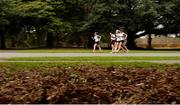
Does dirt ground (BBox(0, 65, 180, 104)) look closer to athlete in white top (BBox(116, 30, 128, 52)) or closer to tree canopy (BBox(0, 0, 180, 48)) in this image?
athlete in white top (BBox(116, 30, 128, 52))

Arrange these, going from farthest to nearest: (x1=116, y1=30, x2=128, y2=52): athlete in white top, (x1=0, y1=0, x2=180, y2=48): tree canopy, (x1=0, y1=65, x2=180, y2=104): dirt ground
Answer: (x1=0, y1=0, x2=180, y2=48): tree canopy, (x1=116, y1=30, x2=128, y2=52): athlete in white top, (x1=0, y1=65, x2=180, y2=104): dirt ground

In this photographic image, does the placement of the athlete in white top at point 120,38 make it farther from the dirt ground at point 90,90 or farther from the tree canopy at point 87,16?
the dirt ground at point 90,90

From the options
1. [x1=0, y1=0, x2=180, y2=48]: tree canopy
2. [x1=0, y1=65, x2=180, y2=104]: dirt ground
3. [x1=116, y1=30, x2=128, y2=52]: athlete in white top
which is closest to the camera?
[x1=0, y1=65, x2=180, y2=104]: dirt ground

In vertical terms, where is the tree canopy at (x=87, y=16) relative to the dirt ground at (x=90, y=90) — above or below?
above

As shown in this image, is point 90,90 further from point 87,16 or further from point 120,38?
point 87,16

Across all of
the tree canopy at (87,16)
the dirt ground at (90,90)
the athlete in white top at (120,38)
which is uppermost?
the tree canopy at (87,16)

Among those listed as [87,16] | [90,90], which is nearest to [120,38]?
[87,16]

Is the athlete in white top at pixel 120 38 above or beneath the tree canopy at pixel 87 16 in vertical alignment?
beneath

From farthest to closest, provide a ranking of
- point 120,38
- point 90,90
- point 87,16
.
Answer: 1. point 87,16
2. point 120,38
3. point 90,90

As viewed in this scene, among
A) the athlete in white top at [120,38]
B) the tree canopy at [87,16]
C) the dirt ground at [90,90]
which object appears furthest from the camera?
the tree canopy at [87,16]

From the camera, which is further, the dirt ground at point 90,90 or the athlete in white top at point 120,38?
the athlete in white top at point 120,38

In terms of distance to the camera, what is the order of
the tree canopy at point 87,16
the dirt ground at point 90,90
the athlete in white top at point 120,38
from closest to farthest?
the dirt ground at point 90,90 < the athlete in white top at point 120,38 < the tree canopy at point 87,16

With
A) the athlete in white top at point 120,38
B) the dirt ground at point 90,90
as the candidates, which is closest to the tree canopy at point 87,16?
the athlete in white top at point 120,38

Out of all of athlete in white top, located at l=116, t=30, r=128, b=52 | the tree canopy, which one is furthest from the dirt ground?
the tree canopy
